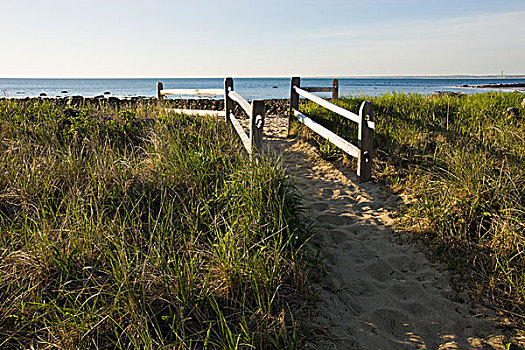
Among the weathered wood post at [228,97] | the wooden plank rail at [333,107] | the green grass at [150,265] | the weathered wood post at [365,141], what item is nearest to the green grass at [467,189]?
the weathered wood post at [365,141]

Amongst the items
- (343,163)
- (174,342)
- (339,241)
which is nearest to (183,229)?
(174,342)

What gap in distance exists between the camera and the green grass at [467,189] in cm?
352

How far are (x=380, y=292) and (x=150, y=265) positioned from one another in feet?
6.90

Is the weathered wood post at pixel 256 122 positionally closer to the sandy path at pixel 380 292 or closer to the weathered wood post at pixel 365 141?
the sandy path at pixel 380 292

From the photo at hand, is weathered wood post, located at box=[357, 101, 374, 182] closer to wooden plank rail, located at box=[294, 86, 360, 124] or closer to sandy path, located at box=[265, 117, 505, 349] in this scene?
wooden plank rail, located at box=[294, 86, 360, 124]

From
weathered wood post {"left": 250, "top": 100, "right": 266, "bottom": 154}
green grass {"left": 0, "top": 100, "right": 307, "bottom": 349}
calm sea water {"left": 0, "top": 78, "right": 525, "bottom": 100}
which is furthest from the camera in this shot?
calm sea water {"left": 0, "top": 78, "right": 525, "bottom": 100}

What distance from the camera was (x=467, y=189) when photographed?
417cm

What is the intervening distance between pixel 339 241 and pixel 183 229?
71.7 inches

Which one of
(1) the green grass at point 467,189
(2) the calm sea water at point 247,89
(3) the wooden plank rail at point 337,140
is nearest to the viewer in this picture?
(1) the green grass at point 467,189

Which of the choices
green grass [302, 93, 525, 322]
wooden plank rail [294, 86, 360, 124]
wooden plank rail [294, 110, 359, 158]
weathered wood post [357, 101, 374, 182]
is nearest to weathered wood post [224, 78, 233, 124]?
wooden plank rail [294, 86, 360, 124]

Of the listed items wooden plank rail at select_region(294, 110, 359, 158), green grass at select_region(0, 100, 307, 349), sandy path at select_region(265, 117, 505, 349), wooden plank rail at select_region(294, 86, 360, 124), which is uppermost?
wooden plank rail at select_region(294, 86, 360, 124)

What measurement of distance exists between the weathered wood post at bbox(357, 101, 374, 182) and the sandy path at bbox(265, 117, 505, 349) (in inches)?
22.6

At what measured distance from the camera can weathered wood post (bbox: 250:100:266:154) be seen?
5.15 meters

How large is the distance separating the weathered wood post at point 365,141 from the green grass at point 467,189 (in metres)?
0.25
